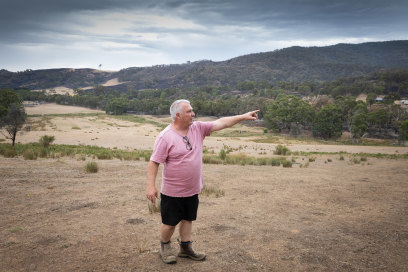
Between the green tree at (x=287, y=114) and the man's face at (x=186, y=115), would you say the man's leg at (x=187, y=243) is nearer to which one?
the man's face at (x=186, y=115)

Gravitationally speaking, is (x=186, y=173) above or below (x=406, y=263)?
above

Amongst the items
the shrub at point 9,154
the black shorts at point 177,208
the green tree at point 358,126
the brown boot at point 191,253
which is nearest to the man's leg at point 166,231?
the black shorts at point 177,208

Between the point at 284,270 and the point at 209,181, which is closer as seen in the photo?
the point at 284,270

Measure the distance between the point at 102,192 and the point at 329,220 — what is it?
5.58m

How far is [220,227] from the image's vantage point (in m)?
5.31

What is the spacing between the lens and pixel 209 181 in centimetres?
989

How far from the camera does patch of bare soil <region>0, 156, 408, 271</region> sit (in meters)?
3.97

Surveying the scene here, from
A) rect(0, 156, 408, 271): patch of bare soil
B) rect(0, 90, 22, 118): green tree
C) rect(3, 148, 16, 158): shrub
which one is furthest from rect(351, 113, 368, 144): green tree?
rect(0, 90, 22, 118): green tree

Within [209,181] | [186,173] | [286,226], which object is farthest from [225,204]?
[186,173]

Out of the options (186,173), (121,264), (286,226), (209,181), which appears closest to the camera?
(186,173)

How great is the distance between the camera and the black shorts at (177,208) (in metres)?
3.64

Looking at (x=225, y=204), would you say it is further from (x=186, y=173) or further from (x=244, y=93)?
(x=244, y=93)

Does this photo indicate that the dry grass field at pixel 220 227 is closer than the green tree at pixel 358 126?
Yes

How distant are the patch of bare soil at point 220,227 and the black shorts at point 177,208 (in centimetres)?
65
